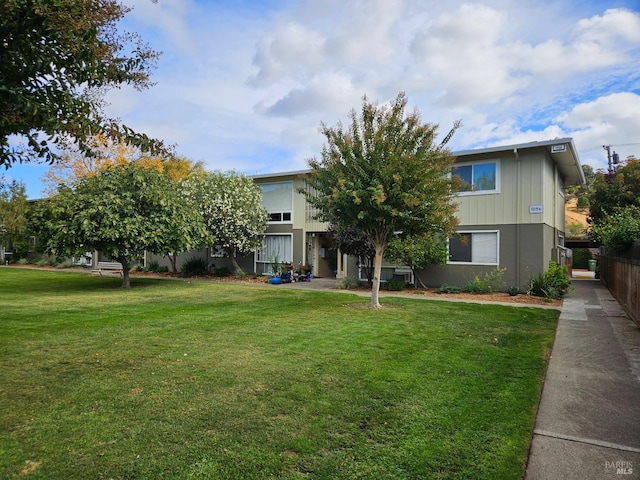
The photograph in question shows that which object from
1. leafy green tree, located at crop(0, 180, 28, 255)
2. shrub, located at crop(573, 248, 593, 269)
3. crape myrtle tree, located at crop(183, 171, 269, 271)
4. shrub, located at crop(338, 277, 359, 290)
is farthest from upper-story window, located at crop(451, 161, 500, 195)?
leafy green tree, located at crop(0, 180, 28, 255)

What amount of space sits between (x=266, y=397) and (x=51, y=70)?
3419 mm

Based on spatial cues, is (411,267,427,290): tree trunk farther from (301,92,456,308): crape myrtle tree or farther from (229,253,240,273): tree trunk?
(229,253,240,273): tree trunk

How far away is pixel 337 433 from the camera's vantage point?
343cm

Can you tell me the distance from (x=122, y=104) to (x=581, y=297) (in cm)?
1450

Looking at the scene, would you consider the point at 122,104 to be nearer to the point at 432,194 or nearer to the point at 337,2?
the point at 337,2

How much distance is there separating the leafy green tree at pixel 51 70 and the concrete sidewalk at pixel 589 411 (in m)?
4.16

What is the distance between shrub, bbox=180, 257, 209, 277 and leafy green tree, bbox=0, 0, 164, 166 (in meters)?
17.6

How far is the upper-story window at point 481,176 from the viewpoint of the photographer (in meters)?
14.9

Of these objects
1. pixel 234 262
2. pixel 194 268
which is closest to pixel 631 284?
pixel 234 262

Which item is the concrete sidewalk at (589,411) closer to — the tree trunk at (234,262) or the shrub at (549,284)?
the shrub at (549,284)

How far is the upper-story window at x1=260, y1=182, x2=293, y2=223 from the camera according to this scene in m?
20.4

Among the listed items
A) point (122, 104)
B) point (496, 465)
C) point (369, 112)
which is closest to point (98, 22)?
point (122, 104)

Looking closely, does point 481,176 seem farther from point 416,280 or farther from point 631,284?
point 631,284

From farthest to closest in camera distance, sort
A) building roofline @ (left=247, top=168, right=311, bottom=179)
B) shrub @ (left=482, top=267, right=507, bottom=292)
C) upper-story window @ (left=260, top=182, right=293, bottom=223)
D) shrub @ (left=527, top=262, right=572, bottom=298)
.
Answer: upper-story window @ (left=260, top=182, right=293, bottom=223) < building roofline @ (left=247, top=168, right=311, bottom=179) < shrub @ (left=482, top=267, right=507, bottom=292) < shrub @ (left=527, top=262, right=572, bottom=298)
